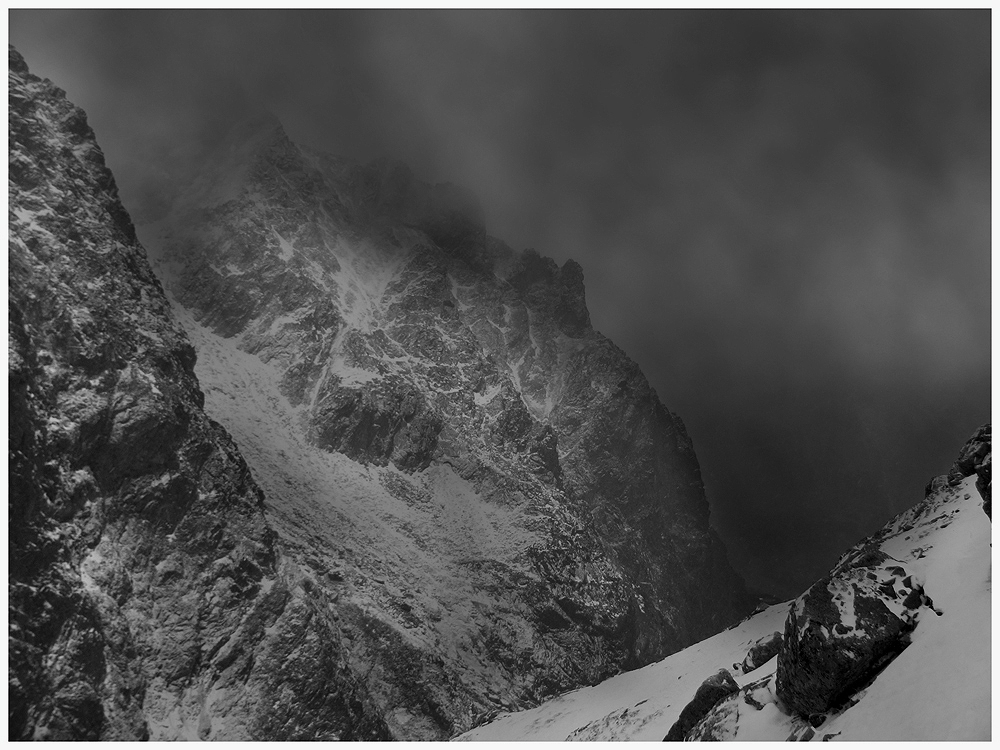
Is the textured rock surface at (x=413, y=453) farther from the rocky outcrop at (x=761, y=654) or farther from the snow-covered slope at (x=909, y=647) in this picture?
the snow-covered slope at (x=909, y=647)

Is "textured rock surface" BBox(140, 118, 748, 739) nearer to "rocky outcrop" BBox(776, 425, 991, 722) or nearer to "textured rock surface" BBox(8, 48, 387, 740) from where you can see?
"textured rock surface" BBox(8, 48, 387, 740)

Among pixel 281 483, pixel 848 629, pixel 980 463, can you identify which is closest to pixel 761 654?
pixel 848 629

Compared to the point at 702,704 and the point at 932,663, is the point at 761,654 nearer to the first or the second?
the point at 702,704

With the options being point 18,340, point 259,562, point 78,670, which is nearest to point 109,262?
point 18,340

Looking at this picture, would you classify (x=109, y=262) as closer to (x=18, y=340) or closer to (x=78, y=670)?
(x=18, y=340)

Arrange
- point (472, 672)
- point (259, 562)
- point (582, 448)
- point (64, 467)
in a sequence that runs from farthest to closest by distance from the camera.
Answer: point (582, 448)
point (472, 672)
point (259, 562)
point (64, 467)

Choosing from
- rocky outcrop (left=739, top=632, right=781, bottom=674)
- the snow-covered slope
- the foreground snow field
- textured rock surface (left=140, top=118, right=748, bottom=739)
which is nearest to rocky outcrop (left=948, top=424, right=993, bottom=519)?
the snow-covered slope
